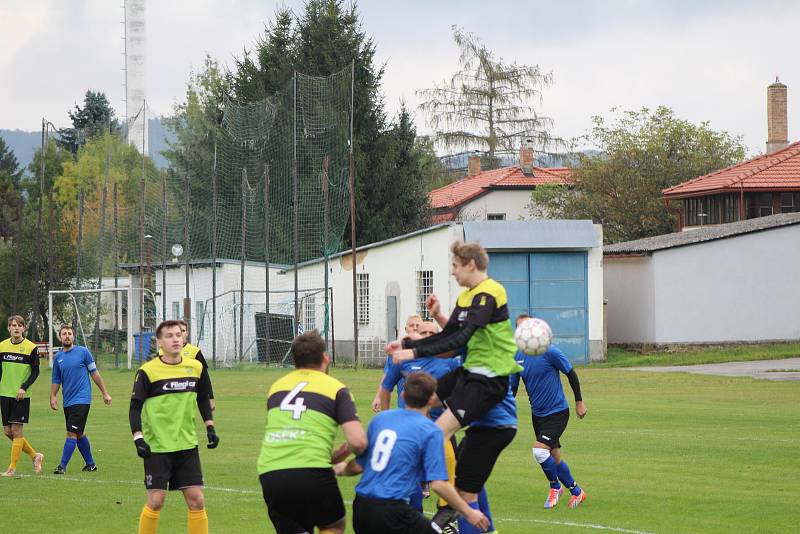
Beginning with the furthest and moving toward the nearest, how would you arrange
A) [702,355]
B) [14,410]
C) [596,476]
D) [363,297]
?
[363,297] < [702,355] < [14,410] < [596,476]

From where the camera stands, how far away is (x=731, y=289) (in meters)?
43.5

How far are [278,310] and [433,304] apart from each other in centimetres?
3815

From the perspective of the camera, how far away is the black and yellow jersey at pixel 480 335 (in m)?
8.77

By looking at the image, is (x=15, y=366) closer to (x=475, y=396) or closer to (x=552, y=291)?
(x=475, y=396)

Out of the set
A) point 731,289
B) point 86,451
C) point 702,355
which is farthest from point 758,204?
point 86,451

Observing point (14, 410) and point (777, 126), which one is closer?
point (14, 410)

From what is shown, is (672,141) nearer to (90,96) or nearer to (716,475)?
(716,475)

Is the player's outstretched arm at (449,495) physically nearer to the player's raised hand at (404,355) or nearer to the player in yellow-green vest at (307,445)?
the player in yellow-green vest at (307,445)

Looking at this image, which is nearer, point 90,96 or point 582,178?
point 582,178

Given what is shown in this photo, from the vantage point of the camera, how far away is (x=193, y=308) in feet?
163

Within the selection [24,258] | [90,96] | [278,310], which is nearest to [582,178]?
[278,310]

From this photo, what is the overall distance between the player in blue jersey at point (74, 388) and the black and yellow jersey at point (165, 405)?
253 inches

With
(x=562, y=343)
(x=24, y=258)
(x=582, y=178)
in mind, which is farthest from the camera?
(x=582, y=178)

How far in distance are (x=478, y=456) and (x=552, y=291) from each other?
106 ft
